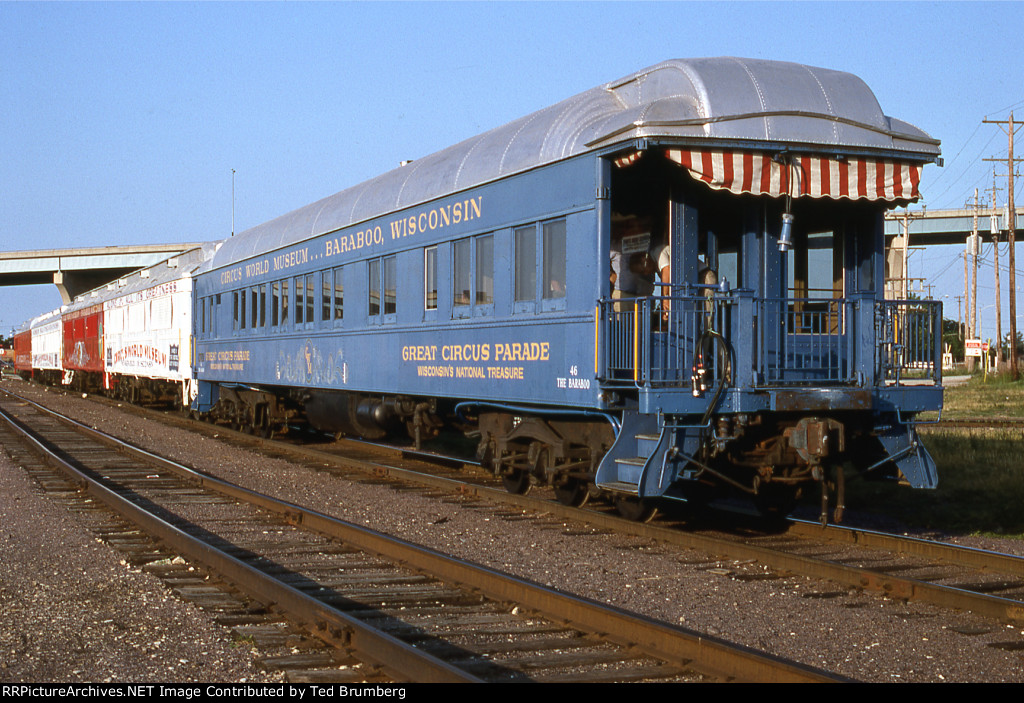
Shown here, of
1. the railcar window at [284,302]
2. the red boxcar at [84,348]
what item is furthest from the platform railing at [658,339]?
the red boxcar at [84,348]

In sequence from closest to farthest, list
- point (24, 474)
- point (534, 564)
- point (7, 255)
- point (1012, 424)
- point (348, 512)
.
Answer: point (534, 564) < point (348, 512) < point (24, 474) < point (1012, 424) < point (7, 255)

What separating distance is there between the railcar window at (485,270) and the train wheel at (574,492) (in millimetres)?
1850

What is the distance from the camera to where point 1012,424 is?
21.0 metres

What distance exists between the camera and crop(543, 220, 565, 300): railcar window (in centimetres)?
911

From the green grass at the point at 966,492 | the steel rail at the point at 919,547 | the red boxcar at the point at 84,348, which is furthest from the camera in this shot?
the red boxcar at the point at 84,348

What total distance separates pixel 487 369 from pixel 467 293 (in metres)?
0.88

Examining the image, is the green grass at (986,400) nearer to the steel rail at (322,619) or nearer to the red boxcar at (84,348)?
the steel rail at (322,619)

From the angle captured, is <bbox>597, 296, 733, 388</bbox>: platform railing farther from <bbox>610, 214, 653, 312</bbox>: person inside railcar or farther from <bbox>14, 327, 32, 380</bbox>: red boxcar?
<bbox>14, 327, 32, 380</bbox>: red boxcar

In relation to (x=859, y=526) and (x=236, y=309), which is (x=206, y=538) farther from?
(x=236, y=309)

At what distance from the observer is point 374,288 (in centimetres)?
1305

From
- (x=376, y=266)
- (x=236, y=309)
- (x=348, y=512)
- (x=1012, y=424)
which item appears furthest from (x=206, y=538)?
(x=1012, y=424)

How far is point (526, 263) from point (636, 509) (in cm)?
238

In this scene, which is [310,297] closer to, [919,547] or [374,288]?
[374,288]

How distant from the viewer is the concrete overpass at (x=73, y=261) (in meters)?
72.7
